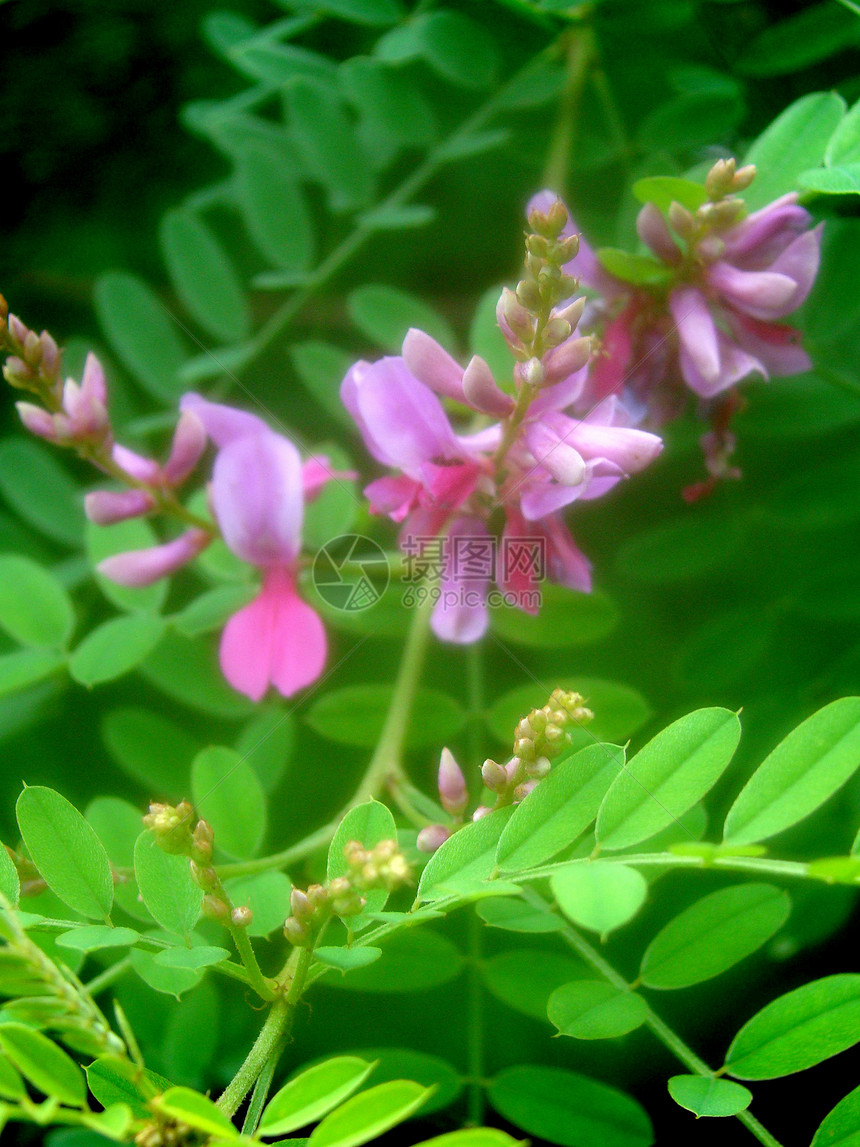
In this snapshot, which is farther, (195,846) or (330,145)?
(330,145)

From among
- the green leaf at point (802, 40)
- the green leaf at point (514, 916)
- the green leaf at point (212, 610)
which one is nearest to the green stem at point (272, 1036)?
the green leaf at point (514, 916)

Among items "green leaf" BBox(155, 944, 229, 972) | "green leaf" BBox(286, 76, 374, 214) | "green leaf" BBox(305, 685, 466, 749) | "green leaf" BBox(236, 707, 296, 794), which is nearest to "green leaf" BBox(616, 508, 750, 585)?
"green leaf" BBox(305, 685, 466, 749)

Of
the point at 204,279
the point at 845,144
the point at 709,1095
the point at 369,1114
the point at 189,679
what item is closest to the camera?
the point at 369,1114

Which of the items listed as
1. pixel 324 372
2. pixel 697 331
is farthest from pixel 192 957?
pixel 324 372

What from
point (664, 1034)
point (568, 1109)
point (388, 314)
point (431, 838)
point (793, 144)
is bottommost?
point (568, 1109)

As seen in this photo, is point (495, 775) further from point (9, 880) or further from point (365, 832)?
point (9, 880)

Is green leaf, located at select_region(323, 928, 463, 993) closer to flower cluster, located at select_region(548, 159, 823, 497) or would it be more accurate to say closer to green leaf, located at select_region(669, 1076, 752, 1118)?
green leaf, located at select_region(669, 1076, 752, 1118)

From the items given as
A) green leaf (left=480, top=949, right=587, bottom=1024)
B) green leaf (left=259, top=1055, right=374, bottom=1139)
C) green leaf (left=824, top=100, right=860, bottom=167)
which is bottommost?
green leaf (left=480, top=949, right=587, bottom=1024)
